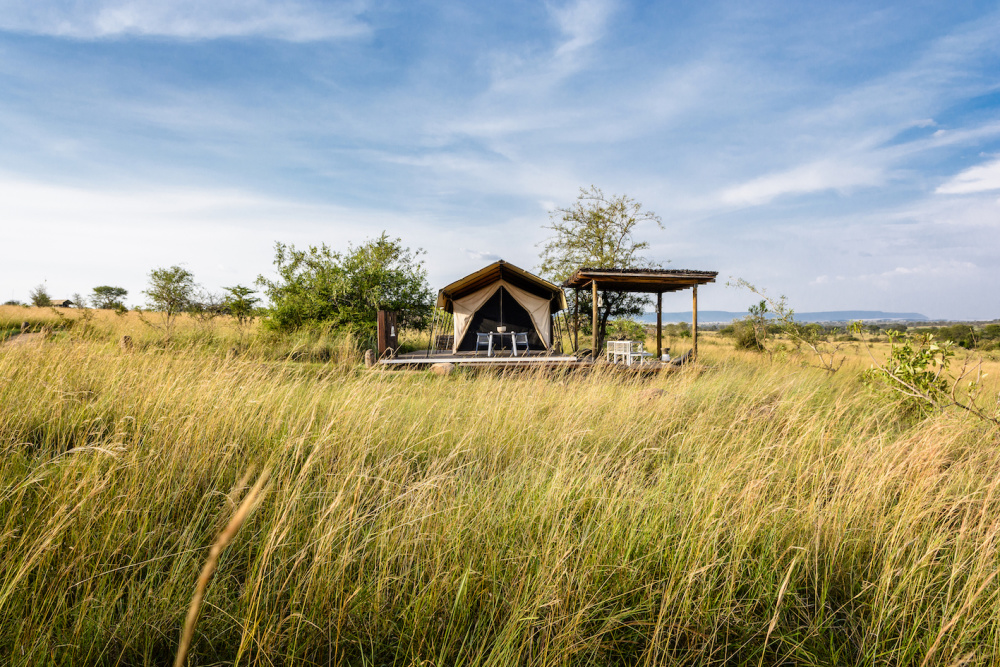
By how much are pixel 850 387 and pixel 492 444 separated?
21.3 feet

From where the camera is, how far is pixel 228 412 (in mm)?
3748

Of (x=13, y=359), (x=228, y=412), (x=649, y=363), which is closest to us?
(x=228, y=412)

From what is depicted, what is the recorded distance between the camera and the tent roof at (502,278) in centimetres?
1362

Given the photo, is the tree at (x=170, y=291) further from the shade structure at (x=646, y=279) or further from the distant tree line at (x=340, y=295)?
the shade structure at (x=646, y=279)

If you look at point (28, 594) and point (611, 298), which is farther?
point (611, 298)

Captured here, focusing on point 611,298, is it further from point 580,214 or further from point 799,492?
point 799,492

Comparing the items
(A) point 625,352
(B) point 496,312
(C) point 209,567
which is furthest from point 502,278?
(C) point 209,567

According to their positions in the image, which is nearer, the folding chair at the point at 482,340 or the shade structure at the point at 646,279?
the shade structure at the point at 646,279

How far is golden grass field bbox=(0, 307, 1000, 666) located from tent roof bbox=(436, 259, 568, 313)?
9.98m

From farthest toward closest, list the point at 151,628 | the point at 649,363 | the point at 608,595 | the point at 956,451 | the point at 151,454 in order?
the point at 649,363
the point at 956,451
the point at 151,454
the point at 608,595
the point at 151,628

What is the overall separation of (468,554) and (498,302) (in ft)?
43.8

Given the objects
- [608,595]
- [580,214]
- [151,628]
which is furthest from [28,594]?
[580,214]

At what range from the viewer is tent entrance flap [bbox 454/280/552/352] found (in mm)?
14641

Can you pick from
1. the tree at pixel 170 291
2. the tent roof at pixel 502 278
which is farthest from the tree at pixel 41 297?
the tent roof at pixel 502 278
